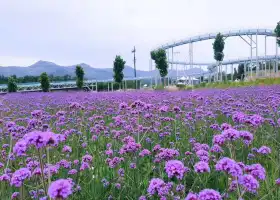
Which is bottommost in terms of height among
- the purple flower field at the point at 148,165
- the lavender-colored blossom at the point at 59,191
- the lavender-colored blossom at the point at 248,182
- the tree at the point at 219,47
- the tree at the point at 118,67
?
Result: the purple flower field at the point at 148,165

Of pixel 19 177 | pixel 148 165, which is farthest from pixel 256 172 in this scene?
pixel 148 165

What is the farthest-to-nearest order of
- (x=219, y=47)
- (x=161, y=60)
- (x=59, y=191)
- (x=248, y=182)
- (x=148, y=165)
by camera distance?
1. (x=161, y=60)
2. (x=219, y=47)
3. (x=148, y=165)
4. (x=248, y=182)
5. (x=59, y=191)

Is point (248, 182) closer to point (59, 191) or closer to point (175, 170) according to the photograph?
point (175, 170)

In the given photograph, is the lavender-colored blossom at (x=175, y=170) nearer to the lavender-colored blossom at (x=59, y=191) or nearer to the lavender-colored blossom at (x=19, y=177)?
the lavender-colored blossom at (x=59, y=191)

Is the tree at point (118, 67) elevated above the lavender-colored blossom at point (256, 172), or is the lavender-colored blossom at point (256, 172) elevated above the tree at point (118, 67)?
the tree at point (118, 67)

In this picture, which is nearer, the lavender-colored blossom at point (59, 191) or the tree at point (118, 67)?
the lavender-colored blossom at point (59, 191)

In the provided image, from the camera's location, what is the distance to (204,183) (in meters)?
3.52

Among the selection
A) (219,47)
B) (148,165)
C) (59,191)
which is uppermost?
(219,47)

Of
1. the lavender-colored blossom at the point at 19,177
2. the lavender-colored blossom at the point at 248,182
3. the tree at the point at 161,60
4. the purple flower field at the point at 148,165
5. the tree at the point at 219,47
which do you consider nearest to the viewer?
the lavender-colored blossom at the point at 248,182

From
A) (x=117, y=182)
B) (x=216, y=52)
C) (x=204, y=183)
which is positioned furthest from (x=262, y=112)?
(x=216, y=52)

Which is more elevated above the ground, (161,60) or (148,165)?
(161,60)

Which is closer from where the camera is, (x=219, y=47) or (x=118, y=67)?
(x=219, y=47)

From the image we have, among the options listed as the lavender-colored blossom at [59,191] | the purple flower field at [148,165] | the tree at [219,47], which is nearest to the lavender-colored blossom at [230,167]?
the purple flower field at [148,165]

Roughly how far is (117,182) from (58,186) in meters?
1.87
